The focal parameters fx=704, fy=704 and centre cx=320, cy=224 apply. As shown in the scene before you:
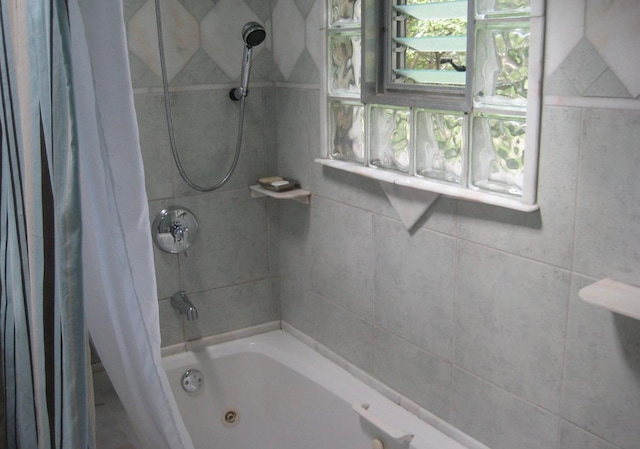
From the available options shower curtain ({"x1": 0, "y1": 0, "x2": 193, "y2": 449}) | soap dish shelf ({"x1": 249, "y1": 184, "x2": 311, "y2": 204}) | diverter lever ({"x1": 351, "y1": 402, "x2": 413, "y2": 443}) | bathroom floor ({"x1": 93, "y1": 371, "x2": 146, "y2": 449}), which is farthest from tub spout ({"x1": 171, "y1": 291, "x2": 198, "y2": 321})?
shower curtain ({"x1": 0, "y1": 0, "x2": 193, "y2": 449})

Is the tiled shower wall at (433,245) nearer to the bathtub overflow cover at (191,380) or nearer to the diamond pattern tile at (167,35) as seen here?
the diamond pattern tile at (167,35)

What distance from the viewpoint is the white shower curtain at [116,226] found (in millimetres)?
1243

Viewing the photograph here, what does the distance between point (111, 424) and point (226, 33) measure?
130cm

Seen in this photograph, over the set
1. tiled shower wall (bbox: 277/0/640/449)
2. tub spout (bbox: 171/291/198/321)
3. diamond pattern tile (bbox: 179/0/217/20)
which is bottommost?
tub spout (bbox: 171/291/198/321)

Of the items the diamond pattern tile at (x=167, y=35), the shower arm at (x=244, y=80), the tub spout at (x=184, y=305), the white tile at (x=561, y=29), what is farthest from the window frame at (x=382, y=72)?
the tub spout at (x=184, y=305)

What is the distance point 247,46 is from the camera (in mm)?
2223

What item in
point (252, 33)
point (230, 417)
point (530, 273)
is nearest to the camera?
point (530, 273)

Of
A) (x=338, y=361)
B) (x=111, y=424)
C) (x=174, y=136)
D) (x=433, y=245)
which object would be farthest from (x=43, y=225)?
(x=338, y=361)

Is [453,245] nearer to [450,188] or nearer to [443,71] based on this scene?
[450,188]

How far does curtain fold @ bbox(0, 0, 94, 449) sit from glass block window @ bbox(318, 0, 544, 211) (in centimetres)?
93

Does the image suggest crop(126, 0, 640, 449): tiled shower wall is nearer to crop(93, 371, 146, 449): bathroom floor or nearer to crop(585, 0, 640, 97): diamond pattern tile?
crop(585, 0, 640, 97): diamond pattern tile

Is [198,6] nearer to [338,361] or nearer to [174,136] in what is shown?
[174,136]

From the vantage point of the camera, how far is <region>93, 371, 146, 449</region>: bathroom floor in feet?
5.89

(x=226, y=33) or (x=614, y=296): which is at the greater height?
(x=226, y=33)
